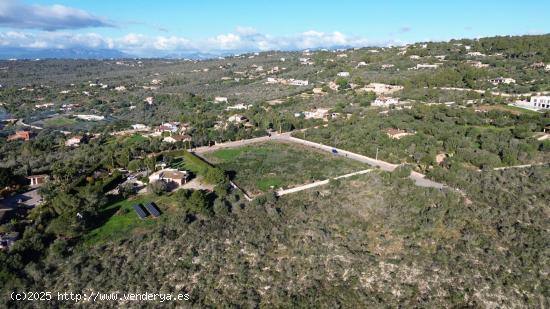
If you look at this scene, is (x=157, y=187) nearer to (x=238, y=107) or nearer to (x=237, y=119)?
(x=237, y=119)

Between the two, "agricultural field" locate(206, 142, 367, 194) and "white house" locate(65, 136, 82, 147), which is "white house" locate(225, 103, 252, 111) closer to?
"agricultural field" locate(206, 142, 367, 194)

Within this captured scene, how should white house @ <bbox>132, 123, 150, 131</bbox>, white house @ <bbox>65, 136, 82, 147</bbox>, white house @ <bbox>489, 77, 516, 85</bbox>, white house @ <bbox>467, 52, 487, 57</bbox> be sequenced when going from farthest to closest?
white house @ <bbox>467, 52, 487, 57</bbox>, white house @ <bbox>489, 77, 516, 85</bbox>, white house @ <bbox>132, 123, 150, 131</bbox>, white house @ <bbox>65, 136, 82, 147</bbox>

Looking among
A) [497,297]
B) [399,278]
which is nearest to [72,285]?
[399,278]

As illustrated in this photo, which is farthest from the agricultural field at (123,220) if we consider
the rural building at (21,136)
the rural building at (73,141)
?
the rural building at (21,136)

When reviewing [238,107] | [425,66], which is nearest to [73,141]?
[238,107]

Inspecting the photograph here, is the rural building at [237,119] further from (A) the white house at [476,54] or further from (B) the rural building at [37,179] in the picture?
(A) the white house at [476,54]

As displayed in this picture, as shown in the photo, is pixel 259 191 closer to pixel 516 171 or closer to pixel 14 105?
pixel 516 171

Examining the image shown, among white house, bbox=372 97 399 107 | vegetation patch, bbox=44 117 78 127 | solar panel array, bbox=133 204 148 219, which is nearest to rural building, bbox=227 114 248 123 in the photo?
white house, bbox=372 97 399 107
